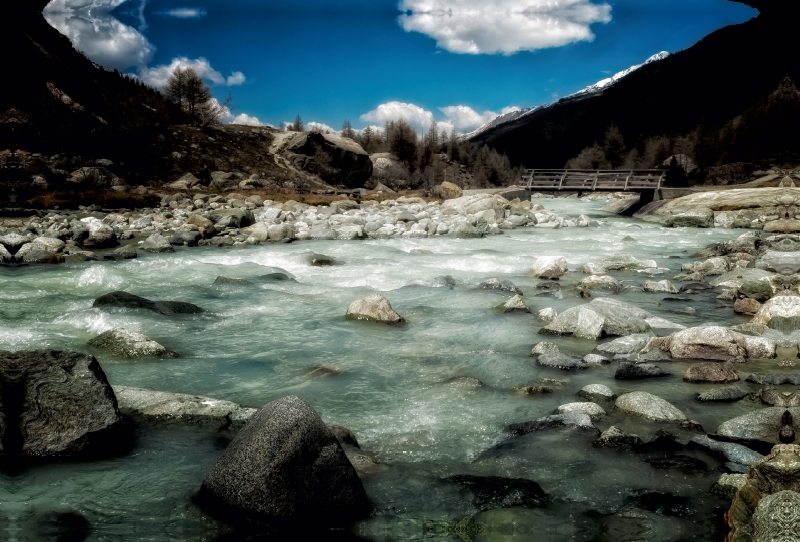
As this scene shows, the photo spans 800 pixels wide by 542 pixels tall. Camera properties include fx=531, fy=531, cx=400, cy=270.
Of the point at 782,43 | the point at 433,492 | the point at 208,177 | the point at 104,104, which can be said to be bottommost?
the point at 433,492

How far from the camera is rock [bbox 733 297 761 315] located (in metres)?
6.77

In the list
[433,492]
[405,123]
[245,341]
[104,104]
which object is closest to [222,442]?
[433,492]

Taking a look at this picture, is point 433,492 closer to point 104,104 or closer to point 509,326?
point 509,326

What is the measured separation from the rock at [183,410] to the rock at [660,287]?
6.69 m

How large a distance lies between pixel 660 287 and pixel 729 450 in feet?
18.2

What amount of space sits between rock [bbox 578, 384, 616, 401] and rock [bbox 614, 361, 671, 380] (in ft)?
1.63

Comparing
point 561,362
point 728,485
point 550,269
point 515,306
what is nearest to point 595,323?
point 561,362

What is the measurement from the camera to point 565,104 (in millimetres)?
119875

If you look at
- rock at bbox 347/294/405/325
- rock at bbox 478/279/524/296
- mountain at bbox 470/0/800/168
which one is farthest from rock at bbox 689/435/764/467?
mountain at bbox 470/0/800/168

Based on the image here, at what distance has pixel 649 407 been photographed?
3816mm

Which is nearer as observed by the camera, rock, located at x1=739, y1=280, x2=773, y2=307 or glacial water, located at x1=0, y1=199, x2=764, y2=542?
glacial water, located at x1=0, y1=199, x2=764, y2=542

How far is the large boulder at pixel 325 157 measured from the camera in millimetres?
37469

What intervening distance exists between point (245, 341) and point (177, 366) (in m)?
0.95

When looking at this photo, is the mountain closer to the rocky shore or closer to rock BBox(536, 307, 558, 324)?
the rocky shore
